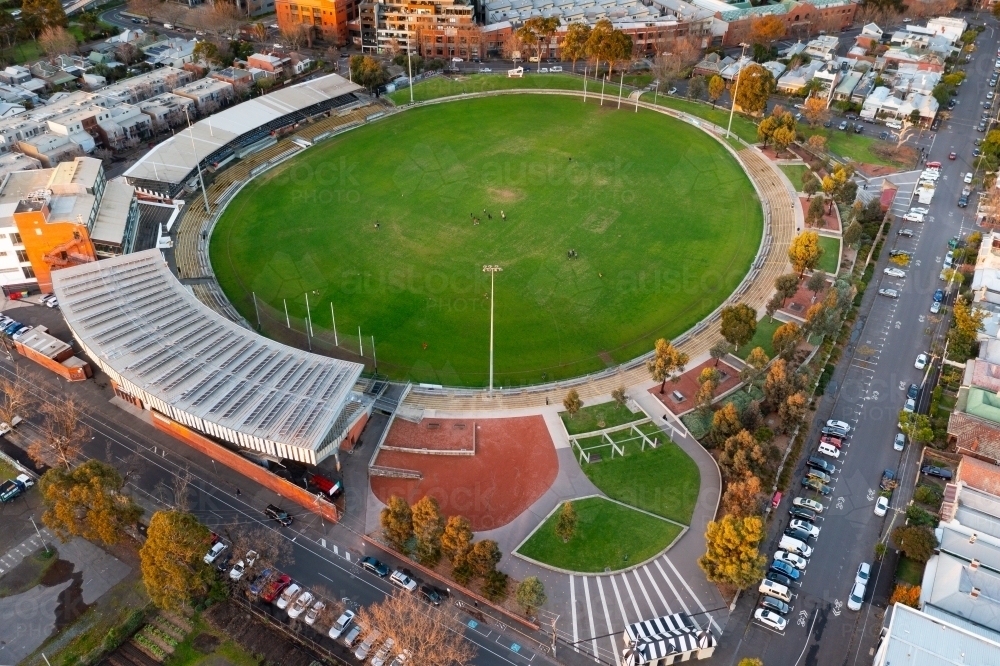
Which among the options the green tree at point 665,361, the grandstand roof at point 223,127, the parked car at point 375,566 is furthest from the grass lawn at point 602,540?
the grandstand roof at point 223,127

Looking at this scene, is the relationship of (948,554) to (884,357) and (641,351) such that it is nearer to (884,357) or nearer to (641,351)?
(884,357)

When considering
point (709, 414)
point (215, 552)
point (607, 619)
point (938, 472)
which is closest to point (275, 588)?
point (215, 552)

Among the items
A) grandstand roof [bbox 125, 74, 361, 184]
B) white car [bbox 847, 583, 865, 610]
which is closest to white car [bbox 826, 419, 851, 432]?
white car [bbox 847, 583, 865, 610]

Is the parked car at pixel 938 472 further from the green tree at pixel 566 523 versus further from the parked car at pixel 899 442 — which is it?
the green tree at pixel 566 523

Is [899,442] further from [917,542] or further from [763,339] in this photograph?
[763,339]

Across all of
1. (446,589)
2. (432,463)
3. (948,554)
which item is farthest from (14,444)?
(948,554)

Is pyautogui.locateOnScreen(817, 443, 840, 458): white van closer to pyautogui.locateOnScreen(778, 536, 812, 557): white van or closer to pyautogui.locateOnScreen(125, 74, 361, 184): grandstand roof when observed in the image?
pyautogui.locateOnScreen(778, 536, 812, 557): white van
